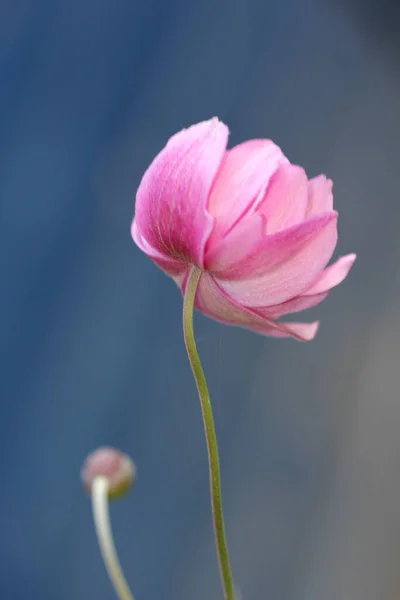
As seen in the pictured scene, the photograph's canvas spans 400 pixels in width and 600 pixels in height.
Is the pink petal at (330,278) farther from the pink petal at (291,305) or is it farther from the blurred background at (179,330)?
the blurred background at (179,330)

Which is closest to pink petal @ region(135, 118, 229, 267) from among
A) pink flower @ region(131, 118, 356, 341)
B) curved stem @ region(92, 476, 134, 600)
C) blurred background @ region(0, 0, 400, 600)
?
pink flower @ region(131, 118, 356, 341)

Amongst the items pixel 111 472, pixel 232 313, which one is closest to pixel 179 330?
pixel 111 472

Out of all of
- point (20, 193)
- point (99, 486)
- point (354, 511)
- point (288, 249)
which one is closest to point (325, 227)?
point (288, 249)

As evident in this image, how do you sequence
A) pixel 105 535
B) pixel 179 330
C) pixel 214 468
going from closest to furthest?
pixel 214 468
pixel 105 535
pixel 179 330

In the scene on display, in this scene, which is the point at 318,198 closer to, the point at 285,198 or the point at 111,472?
the point at 285,198

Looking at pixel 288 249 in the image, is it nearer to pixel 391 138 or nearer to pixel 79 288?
pixel 79 288

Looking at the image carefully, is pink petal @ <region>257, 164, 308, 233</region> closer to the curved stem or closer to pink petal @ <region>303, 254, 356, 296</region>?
pink petal @ <region>303, 254, 356, 296</region>

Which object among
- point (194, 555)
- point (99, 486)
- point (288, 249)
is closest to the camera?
point (288, 249)
